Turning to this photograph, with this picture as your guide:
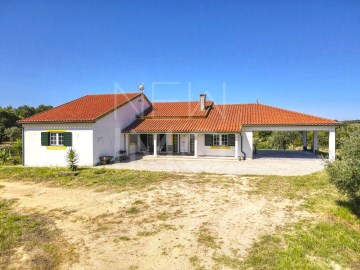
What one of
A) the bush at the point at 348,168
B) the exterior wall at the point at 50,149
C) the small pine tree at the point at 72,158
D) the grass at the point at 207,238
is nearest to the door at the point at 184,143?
the exterior wall at the point at 50,149

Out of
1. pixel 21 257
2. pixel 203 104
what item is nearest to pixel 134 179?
pixel 21 257

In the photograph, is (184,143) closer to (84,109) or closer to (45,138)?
(84,109)

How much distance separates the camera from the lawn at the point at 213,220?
5.04 meters

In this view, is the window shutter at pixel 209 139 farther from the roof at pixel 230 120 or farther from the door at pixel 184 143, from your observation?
the door at pixel 184 143

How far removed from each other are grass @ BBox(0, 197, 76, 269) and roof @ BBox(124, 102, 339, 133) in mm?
12950

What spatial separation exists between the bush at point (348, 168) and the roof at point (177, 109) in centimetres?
A: 1434

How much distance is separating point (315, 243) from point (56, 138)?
1670 cm

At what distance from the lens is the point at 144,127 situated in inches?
806

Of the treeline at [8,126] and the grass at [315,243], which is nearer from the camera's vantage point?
the grass at [315,243]

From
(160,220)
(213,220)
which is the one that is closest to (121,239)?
(160,220)

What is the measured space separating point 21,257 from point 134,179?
7.36m

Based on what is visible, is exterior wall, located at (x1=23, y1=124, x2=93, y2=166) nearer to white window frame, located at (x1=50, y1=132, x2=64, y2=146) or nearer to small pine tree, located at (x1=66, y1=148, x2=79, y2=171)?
small pine tree, located at (x1=66, y1=148, x2=79, y2=171)

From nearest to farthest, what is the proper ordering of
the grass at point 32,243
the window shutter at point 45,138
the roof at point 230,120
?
the grass at point 32,243 < the window shutter at point 45,138 < the roof at point 230,120

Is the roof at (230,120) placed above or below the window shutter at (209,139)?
above
